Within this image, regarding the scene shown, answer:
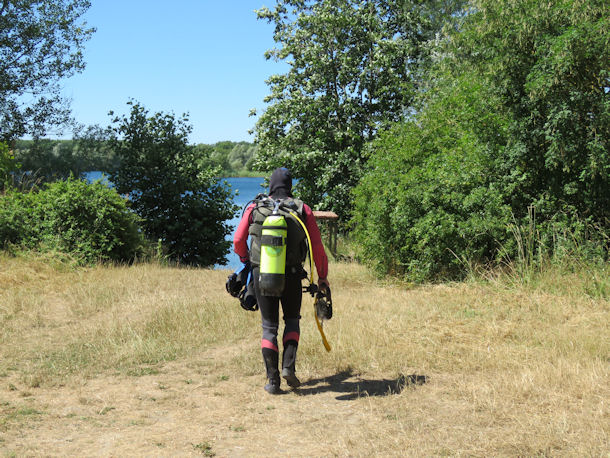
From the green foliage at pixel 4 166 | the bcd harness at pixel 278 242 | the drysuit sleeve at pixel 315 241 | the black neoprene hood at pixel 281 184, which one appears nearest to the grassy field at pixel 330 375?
the bcd harness at pixel 278 242

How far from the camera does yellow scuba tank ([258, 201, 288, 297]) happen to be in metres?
5.42

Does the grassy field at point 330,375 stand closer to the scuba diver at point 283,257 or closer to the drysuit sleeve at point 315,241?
the scuba diver at point 283,257

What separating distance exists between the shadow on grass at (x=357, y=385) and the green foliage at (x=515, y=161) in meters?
4.76

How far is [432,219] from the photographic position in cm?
1105

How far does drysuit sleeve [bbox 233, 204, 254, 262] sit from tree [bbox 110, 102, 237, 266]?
12748 millimetres

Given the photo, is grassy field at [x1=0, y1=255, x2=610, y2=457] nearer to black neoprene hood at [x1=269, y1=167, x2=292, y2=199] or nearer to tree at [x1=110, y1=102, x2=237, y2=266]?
black neoprene hood at [x1=269, y1=167, x2=292, y2=199]

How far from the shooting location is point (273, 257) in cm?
543

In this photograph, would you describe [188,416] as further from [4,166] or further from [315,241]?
[4,166]

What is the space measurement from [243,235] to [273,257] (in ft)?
1.76

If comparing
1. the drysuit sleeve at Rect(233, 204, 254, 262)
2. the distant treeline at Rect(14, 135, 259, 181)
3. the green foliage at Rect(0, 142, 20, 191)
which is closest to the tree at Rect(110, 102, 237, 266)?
the green foliage at Rect(0, 142, 20, 191)

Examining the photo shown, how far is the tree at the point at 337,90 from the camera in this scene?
783 inches

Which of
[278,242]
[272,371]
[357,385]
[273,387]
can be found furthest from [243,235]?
[357,385]

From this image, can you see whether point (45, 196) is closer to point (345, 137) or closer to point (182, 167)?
point (182, 167)

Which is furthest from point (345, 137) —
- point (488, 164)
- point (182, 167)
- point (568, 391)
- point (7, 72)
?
point (568, 391)
